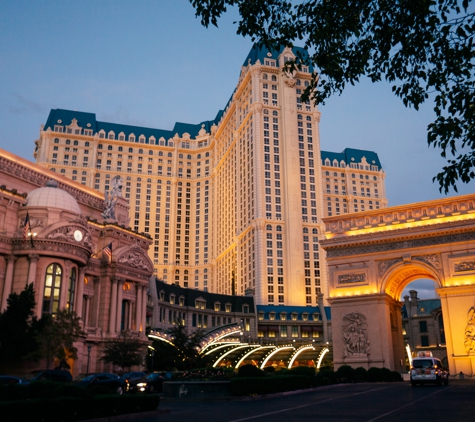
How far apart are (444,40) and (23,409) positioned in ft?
52.8

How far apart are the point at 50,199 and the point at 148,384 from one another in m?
26.5

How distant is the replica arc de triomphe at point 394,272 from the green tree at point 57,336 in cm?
2703

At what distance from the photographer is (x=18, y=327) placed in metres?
46.0

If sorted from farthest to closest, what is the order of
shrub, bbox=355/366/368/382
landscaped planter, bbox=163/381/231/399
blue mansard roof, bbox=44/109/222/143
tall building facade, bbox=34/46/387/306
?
blue mansard roof, bbox=44/109/222/143
tall building facade, bbox=34/46/387/306
shrub, bbox=355/366/368/382
landscaped planter, bbox=163/381/231/399

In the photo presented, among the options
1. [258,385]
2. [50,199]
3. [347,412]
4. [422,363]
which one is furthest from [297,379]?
[50,199]

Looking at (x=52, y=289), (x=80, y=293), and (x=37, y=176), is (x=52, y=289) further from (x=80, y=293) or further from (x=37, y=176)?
(x=37, y=176)

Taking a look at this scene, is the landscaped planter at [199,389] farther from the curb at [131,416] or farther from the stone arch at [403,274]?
the stone arch at [403,274]

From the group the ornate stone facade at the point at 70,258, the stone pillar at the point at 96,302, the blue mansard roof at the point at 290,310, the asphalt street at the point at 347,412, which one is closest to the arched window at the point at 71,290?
the ornate stone facade at the point at 70,258

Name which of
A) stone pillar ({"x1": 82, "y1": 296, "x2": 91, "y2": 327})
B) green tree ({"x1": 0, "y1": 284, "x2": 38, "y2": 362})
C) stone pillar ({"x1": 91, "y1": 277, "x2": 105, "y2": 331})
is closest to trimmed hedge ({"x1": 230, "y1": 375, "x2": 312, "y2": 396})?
green tree ({"x1": 0, "y1": 284, "x2": 38, "y2": 362})

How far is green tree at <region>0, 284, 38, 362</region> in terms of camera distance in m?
45.5

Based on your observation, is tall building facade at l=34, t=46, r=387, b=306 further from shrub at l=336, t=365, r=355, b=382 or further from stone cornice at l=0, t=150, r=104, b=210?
shrub at l=336, t=365, r=355, b=382

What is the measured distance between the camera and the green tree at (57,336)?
45.8 meters

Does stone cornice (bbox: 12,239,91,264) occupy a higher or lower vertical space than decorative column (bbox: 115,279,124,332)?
higher

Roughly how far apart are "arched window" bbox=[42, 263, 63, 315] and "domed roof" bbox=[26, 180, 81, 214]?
6.65 m
